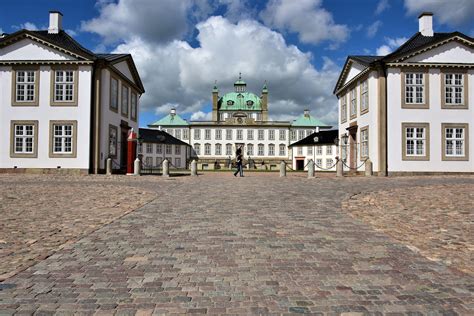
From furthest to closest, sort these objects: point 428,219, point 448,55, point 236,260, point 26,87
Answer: point 448,55 < point 26,87 < point 428,219 < point 236,260

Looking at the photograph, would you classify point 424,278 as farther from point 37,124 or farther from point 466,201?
point 37,124

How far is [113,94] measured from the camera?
25828mm

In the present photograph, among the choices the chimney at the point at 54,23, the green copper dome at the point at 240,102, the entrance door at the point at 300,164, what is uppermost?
the green copper dome at the point at 240,102

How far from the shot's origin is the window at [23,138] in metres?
23.8

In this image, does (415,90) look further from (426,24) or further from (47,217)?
(47,217)

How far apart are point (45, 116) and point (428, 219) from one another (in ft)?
75.8

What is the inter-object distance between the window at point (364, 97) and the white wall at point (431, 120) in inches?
71.8

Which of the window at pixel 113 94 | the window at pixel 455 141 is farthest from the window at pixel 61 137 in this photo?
the window at pixel 455 141

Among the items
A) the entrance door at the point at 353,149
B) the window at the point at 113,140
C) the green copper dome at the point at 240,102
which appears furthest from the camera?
the green copper dome at the point at 240,102

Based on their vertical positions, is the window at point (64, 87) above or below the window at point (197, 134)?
below

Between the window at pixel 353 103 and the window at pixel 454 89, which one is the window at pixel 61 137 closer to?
the window at pixel 353 103

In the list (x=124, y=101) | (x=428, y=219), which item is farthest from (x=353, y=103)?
(x=428, y=219)

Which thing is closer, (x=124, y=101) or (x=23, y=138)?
(x=23, y=138)

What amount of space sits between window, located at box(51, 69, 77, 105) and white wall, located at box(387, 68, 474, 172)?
20117 mm
